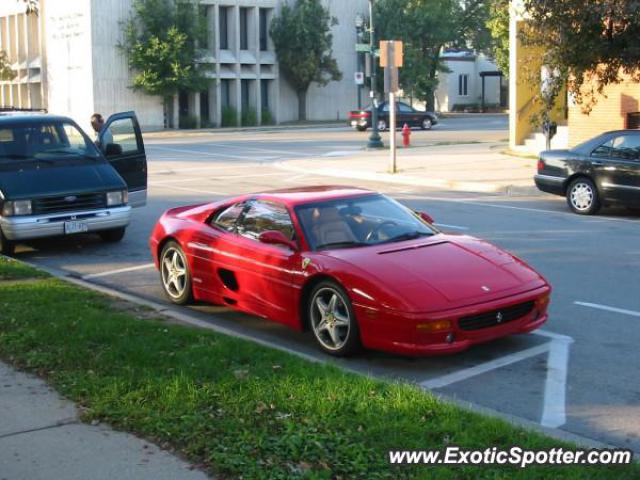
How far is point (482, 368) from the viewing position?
24.1 ft

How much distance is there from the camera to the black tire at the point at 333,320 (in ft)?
24.5

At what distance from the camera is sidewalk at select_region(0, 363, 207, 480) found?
198 inches

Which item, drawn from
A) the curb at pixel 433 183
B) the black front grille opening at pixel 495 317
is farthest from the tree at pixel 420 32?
the black front grille opening at pixel 495 317

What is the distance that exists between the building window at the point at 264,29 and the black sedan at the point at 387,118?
13.9 meters

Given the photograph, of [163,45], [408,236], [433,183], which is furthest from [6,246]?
[163,45]

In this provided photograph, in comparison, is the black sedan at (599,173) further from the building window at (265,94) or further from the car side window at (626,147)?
the building window at (265,94)

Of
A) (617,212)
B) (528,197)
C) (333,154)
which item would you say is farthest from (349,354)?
(333,154)

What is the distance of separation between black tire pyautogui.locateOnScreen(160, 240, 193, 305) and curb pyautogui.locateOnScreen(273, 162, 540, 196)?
37.5 feet

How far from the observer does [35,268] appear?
448 inches

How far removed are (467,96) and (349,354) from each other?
7299cm

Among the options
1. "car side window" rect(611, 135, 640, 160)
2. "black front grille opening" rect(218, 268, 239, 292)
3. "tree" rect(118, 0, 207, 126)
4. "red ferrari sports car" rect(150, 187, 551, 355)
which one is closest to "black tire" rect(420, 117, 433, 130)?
"tree" rect(118, 0, 207, 126)

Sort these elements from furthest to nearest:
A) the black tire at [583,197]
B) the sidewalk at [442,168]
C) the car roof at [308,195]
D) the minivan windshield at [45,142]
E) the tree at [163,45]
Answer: the tree at [163,45]
the sidewalk at [442,168]
the black tire at [583,197]
the minivan windshield at [45,142]
the car roof at [308,195]

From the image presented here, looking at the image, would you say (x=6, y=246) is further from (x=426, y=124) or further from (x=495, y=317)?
(x=426, y=124)

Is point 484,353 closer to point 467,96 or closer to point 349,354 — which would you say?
point 349,354
